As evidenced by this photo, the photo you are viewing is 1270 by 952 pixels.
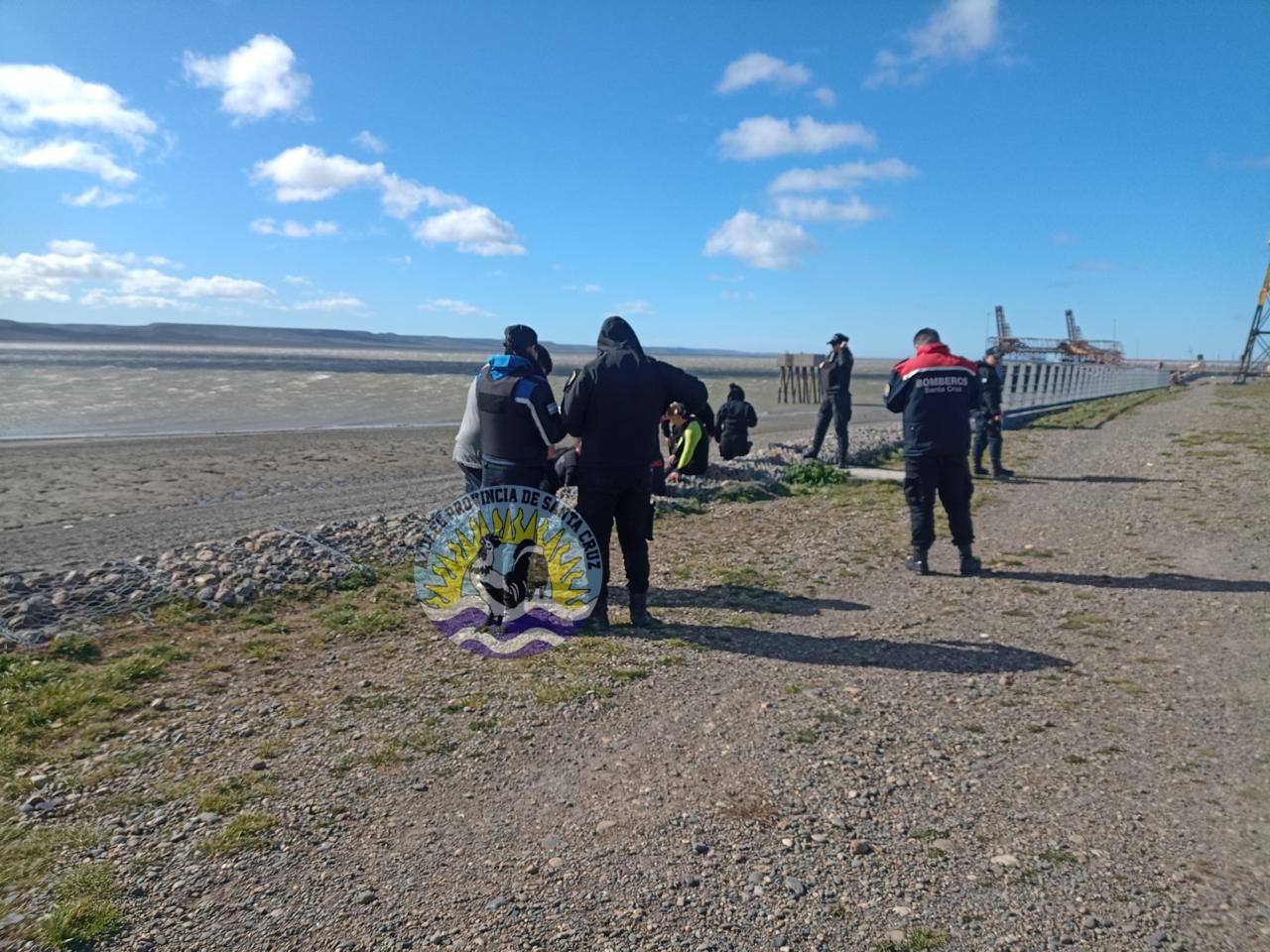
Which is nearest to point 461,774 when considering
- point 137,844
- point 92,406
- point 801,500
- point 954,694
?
point 137,844

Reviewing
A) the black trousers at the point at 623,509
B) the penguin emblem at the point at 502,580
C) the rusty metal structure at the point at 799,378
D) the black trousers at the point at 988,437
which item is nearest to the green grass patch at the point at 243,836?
the penguin emblem at the point at 502,580

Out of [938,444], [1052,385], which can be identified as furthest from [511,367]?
[1052,385]

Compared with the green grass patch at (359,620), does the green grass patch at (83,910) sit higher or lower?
lower

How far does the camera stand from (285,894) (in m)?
2.84

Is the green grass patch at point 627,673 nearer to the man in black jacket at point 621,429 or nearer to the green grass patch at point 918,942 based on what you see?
the man in black jacket at point 621,429

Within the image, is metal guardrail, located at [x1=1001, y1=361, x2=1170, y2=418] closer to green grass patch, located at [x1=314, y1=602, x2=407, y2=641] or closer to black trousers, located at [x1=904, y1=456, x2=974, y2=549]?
black trousers, located at [x1=904, y1=456, x2=974, y2=549]

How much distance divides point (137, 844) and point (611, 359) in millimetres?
3451

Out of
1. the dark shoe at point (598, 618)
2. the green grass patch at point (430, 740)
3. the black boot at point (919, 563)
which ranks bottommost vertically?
the green grass patch at point (430, 740)

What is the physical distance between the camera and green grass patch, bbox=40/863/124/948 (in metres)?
2.61

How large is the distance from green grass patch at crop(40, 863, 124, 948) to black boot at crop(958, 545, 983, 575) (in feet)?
20.3

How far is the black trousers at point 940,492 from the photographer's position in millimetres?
7059

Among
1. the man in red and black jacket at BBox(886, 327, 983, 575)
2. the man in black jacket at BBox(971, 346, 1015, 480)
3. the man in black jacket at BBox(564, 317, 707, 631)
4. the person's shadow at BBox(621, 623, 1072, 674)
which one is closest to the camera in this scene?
the person's shadow at BBox(621, 623, 1072, 674)

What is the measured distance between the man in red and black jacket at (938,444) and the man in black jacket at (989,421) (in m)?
5.00

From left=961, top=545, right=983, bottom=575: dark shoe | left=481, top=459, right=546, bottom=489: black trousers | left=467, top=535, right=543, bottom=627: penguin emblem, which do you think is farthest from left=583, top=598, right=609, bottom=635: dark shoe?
left=961, top=545, right=983, bottom=575: dark shoe
